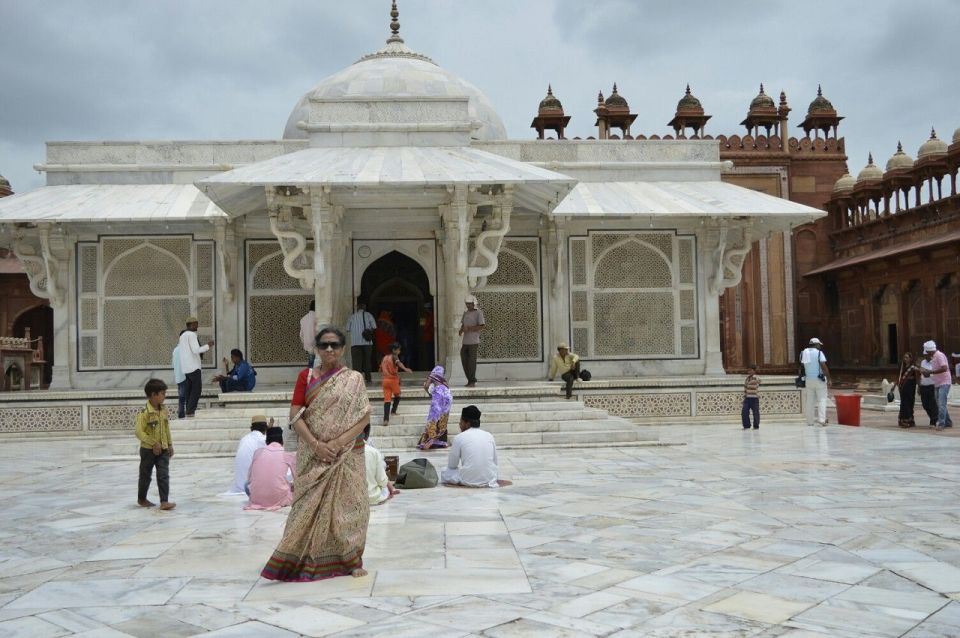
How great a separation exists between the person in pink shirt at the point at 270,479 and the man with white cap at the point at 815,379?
8.60 metres

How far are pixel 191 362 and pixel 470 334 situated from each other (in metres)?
3.53

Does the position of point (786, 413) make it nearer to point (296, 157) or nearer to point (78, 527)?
point (296, 157)

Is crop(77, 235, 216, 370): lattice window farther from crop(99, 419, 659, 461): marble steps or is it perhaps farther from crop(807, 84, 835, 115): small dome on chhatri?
crop(807, 84, 835, 115): small dome on chhatri

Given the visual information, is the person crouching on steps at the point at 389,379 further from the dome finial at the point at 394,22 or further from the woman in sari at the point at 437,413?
the dome finial at the point at 394,22

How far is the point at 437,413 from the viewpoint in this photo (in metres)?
10.2

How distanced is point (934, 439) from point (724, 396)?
10.1 feet

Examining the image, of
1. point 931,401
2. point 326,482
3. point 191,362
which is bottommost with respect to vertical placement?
point 931,401

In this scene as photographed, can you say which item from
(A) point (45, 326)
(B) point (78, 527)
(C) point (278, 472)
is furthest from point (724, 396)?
(A) point (45, 326)

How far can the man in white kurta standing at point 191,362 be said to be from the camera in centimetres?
1166

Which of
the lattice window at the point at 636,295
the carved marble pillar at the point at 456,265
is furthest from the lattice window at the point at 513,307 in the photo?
the carved marble pillar at the point at 456,265

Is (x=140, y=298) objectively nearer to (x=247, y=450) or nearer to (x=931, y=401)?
(x=247, y=450)

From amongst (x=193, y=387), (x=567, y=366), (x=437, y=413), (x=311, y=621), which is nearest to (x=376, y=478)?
(x=311, y=621)

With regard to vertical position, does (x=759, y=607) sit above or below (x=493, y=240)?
below

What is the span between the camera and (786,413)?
46.1 feet
